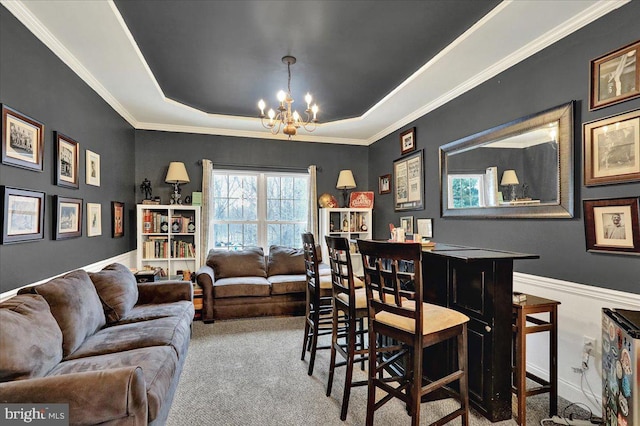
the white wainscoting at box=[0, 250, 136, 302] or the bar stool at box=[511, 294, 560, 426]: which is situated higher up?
the white wainscoting at box=[0, 250, 136, 302]

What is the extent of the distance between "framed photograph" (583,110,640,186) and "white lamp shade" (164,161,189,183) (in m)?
4.59

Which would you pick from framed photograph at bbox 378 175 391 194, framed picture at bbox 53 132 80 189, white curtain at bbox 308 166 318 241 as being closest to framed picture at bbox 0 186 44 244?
framed picture at bbox 53 132 80 189

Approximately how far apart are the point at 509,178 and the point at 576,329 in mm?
1280

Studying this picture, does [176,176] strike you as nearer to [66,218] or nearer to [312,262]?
[66,218]

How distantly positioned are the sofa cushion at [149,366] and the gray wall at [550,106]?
109 inches

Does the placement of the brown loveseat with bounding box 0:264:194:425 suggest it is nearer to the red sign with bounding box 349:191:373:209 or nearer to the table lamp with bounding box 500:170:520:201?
the table lamp with bounding box 500:170:520:201

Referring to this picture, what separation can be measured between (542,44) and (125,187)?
16.0 feet

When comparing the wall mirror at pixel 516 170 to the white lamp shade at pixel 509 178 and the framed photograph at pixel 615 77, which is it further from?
the framed photograph at pixel 615 77

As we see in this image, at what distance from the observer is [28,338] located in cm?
159

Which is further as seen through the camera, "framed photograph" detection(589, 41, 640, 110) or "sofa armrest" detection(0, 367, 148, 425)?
"framed photograph" detection(589, 41, 640, 110)

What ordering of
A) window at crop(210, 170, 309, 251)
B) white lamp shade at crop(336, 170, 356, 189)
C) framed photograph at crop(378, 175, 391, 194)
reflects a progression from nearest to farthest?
framed photograph at crop(378, 175, 391, 194), window at crop(210, 170, 309, 251), white lamp shade at crop(336, 170, 356, 189)

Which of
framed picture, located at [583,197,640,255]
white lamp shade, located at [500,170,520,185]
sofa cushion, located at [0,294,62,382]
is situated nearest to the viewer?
sofa cushion, located at [0,294,62,382]

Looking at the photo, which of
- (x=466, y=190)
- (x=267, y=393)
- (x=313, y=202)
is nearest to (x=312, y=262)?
(x=267, y=393)

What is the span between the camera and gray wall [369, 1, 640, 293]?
2031 millimetres
